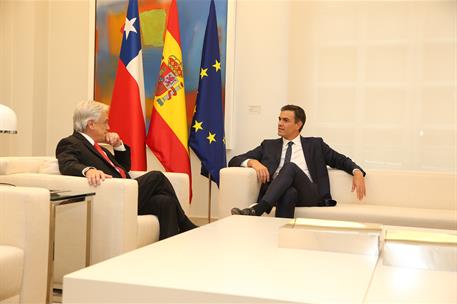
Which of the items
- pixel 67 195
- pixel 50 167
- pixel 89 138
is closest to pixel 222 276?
pixel 67 195

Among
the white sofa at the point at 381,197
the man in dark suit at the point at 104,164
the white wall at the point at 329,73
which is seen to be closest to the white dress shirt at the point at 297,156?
the white sofa at the point at 381,197

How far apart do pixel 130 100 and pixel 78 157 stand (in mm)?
1741

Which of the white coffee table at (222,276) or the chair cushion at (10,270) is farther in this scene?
the chair cushion at (10,270)

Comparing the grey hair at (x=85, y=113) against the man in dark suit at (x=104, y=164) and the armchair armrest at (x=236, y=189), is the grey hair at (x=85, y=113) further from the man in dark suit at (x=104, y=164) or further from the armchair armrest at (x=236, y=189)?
the armchair armrest at (x=236, y=189)

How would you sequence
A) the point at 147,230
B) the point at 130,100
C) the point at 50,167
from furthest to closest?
the point at 130,100, the point at 50,167, the point at 147,230

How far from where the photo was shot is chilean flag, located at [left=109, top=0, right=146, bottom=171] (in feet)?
17.8

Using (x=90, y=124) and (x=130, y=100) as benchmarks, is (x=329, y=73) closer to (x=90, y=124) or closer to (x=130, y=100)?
(x=130, y=100)

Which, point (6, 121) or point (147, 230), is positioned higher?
point (6, 121)

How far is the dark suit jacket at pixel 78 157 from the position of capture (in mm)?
3619

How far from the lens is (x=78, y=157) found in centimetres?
380

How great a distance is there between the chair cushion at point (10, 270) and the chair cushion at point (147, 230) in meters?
0.96

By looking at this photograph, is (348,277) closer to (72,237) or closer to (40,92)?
(72,237)

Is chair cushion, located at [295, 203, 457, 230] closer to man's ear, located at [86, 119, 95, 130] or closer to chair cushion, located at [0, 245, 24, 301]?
man's ear, located at [86, 119, 95, 130]

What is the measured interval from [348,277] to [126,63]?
14.3 ft
